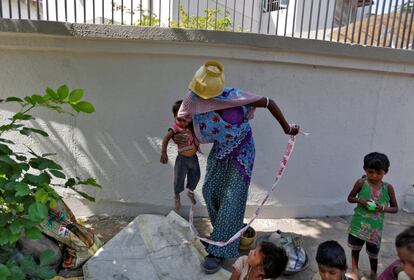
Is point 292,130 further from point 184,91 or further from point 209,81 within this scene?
point 184,91

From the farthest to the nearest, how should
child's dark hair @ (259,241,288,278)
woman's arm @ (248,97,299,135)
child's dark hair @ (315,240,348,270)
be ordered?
woman's arm @ (248,97,299,135), child's dark hair @ (259,241,288,278), child's dark hair @ (315,240,348,270)

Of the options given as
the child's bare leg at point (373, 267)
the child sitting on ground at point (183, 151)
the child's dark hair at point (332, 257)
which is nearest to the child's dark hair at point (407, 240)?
the child's dark hair at point (332, 257)

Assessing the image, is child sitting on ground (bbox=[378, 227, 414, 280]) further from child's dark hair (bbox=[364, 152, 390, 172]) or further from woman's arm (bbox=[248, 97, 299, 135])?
woman's arm (bbox=[248, 97, 299, 135])

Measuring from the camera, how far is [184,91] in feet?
11.3

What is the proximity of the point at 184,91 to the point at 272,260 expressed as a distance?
1.85 metres

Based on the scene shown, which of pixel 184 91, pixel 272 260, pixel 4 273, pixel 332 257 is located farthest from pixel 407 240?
pixel 184 91

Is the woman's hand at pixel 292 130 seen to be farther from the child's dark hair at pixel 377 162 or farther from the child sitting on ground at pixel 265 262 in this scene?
the child sitting on ground at pixel 265 262

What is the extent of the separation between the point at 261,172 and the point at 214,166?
40.4 inches

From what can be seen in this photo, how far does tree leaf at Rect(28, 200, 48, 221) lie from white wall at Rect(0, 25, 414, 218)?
75.8 inches

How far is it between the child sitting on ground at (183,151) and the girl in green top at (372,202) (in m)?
1.25

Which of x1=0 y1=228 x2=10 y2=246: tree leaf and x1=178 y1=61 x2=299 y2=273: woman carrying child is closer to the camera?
x1=0 y1=228 x2=10 y2=246: tree leaf

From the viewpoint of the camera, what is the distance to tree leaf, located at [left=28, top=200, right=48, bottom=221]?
5.19ft

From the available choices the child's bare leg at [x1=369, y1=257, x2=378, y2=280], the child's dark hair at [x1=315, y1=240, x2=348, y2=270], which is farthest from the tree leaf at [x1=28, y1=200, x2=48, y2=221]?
the child's bare leg at [x1=369, y1=257, x2=378, y2=280]

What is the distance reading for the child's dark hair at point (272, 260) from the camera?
2164 millimetres
